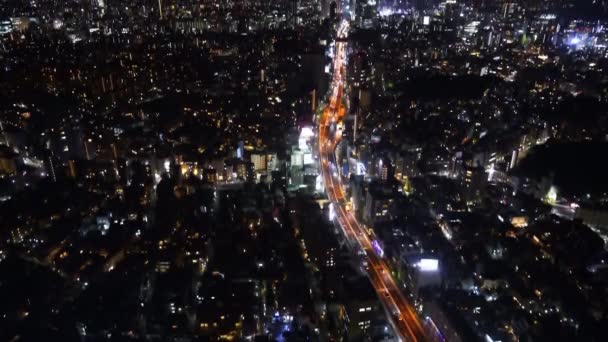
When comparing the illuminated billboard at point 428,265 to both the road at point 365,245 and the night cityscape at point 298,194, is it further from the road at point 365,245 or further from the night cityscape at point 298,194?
the road at point 365,245

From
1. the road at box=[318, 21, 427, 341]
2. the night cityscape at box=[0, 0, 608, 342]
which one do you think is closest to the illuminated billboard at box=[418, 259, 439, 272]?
the night cityscape at box=[0, 0, 608, 342]

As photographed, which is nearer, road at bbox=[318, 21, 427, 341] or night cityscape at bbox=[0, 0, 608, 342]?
night cityscape at bbox=[0, 0, 608, 342]

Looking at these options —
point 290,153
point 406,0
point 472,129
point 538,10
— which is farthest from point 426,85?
point 406,0

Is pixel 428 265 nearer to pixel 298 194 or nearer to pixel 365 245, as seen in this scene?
pixel 365 245

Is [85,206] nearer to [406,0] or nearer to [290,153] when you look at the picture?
[290,153]

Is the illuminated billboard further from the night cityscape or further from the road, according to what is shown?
the road

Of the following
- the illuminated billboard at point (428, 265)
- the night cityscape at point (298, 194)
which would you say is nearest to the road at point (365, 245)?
the night cityscape at point (298, 194)
